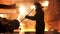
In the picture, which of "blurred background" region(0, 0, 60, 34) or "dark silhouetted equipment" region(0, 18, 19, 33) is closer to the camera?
"dark silhouetted equipment" region(0, 18, 19, 33)

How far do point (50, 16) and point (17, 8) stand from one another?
56cm

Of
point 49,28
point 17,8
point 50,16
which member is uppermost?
point 17,8

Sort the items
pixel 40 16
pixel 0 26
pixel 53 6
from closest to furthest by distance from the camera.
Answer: pixel 0 26 < pixel 40 16 < pixel 53 6

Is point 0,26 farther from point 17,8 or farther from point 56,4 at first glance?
point 56,4

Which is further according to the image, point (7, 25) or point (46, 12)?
→ point (46, 12)

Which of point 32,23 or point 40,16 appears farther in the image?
point 32,23

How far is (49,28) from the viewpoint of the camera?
225 cm

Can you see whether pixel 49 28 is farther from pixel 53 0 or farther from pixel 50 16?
pixel 53 0

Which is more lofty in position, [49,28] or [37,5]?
[37,5]

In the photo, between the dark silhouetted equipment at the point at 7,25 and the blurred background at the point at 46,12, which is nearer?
the dark silhouetted equipment at the point at 7,25

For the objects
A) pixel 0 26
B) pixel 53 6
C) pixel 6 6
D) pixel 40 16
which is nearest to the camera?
pixel 0 26

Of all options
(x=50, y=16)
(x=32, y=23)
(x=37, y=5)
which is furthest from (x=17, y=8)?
(x=37, y=5)

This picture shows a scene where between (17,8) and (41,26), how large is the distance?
118 cm

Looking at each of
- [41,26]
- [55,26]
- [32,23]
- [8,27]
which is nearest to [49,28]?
[55,26]
